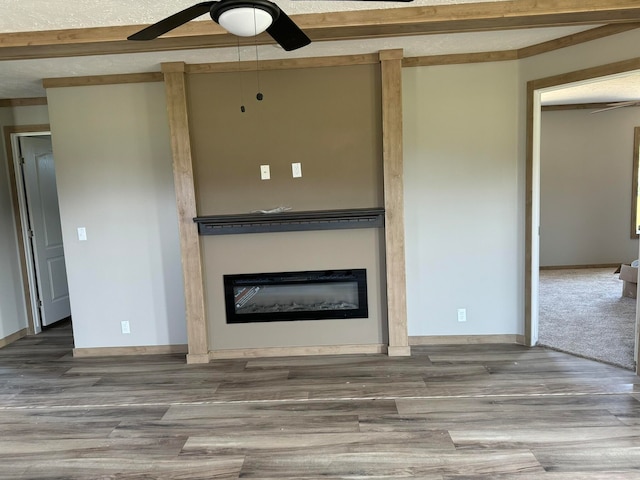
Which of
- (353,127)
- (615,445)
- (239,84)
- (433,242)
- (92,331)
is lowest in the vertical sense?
(615,445)

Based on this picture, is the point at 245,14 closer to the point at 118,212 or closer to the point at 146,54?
the point at 146,54

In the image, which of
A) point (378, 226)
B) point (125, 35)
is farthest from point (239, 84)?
point (378, 226)

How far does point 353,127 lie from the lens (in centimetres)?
353

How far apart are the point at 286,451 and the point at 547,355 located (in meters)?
2.40

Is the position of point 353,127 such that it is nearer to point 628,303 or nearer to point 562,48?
point 562,48

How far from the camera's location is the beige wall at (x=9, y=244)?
14.3ft

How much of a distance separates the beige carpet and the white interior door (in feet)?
17.3

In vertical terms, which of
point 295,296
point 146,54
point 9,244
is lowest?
point 295,296

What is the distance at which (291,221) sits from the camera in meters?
3.49

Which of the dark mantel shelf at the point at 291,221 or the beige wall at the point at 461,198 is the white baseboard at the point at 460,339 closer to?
the beige wall at the point at 461,198

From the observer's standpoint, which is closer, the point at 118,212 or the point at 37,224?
the point at 118,212

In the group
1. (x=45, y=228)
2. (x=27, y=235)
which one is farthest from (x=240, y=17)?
(x=45, y=228)

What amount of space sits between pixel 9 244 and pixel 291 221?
3270 millimetres

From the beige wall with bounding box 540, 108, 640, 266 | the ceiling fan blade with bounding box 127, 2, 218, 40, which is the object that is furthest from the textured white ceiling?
the beige wall with bounding box 540, 108, 640, 266
